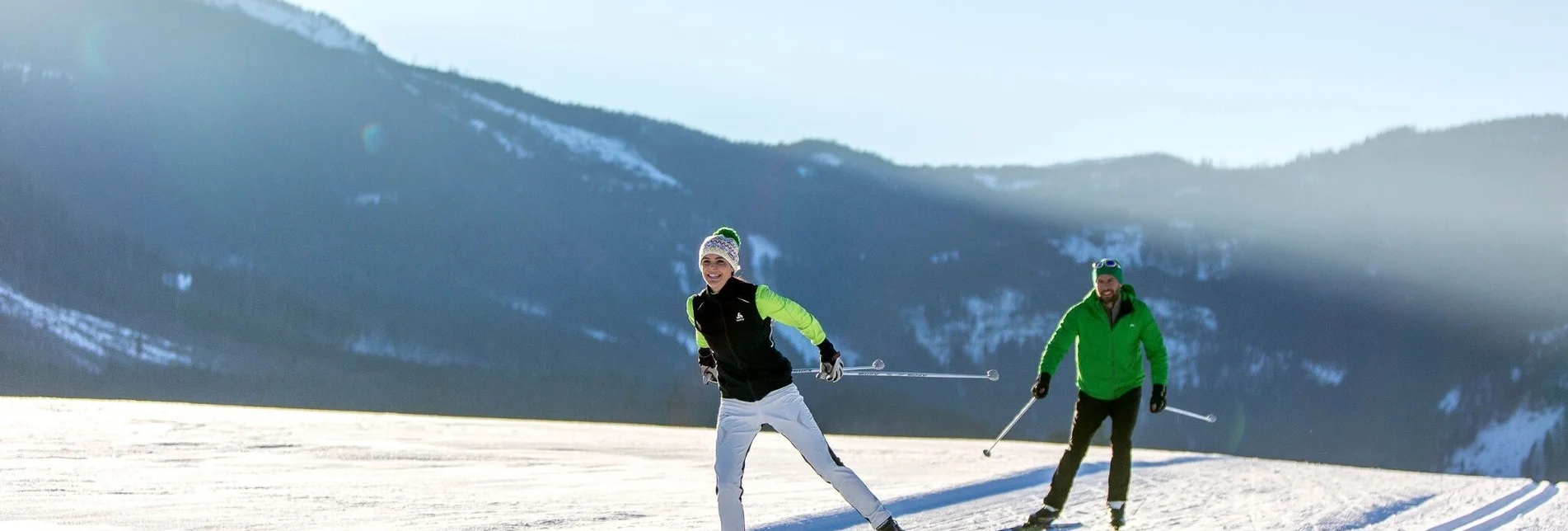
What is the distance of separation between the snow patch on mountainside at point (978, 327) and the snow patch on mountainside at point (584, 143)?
26139 mm

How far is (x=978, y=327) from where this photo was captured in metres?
110

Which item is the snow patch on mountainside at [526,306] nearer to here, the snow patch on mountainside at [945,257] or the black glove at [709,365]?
the snow patch on mountainside at [945,257]

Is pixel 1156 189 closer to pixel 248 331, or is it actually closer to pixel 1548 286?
pixel 1548 286

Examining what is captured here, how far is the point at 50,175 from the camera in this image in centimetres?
8706

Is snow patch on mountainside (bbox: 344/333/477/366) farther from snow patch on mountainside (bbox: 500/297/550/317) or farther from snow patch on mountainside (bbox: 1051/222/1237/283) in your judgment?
snow patch on mountainside (bbox: 1051/222/1237/283)

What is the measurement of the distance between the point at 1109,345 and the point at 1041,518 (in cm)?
110

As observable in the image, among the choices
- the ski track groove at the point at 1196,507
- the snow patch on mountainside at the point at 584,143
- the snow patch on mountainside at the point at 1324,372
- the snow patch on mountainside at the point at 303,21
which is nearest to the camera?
the ski track groove at the point at 1196,507

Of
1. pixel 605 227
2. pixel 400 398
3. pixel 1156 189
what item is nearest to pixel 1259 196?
pixel 1156 189

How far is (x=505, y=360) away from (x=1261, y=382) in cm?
6831

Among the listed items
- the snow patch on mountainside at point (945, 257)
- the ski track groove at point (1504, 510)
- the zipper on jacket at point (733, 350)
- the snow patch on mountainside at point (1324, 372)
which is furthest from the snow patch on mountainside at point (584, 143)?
the zipper on jacket at point (733, 350)

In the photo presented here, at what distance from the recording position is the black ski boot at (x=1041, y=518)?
7.48 meters

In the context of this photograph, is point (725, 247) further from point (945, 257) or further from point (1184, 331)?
point (1184, 331)

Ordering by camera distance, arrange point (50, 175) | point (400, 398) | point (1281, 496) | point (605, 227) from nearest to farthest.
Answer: point (1281, 496)
point (400, 398)
point (50, 175)
point (605, 227)

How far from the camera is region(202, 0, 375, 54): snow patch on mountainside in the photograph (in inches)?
4414
